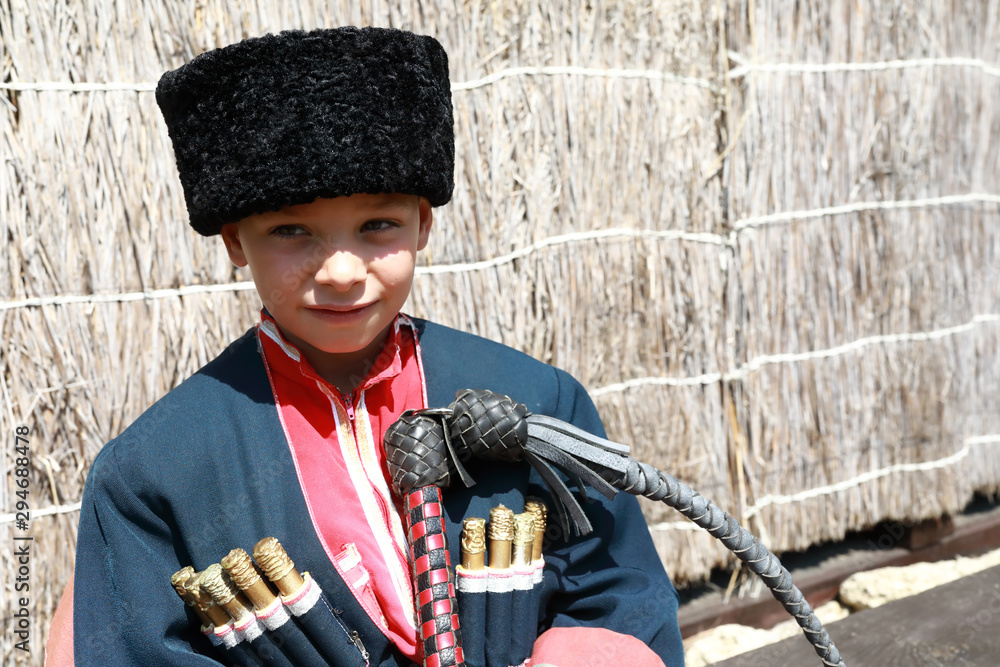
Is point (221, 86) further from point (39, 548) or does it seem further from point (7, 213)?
point (39, 548)

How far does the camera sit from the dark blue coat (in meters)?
1.07

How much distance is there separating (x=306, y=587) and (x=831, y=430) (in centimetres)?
176

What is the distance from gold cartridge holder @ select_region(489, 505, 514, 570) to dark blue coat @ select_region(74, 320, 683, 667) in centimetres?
7

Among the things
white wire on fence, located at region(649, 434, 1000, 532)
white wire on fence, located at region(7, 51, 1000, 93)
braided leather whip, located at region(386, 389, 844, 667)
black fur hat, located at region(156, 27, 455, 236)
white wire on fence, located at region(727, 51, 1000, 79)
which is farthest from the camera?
white wire on fence, located at region(649, 434, 1000, 532)

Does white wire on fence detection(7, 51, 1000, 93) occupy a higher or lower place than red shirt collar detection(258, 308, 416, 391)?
higher

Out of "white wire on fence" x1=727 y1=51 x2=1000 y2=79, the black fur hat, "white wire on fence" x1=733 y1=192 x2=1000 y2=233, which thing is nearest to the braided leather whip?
the black fur hat

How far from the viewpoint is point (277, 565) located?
1.03 m

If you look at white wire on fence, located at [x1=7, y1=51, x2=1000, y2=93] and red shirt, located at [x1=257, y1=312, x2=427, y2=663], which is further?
white wire on fence, located at [x1=7, y1=51, x2=1000, y2=93]

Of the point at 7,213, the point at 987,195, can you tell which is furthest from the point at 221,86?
the point at 987,195

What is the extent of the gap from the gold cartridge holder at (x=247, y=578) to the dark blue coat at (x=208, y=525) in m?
0.07

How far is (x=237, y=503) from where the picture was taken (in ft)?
3.62

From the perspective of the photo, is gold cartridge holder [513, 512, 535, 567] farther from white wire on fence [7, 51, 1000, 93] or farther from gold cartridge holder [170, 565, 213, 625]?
white wire on fence [7, 51, 1000, 93]

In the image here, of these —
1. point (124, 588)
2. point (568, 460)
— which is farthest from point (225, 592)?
point (568, 460)

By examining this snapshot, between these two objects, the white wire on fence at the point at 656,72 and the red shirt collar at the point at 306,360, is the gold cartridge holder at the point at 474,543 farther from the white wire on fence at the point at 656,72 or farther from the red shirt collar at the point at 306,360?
the white wire on fence at the point at 656,72
